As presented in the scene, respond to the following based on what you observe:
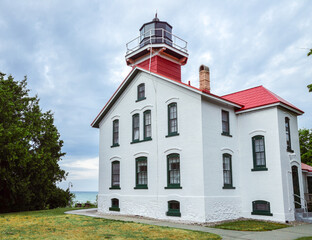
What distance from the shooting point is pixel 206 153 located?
1596 cm

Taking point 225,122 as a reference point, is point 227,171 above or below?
below

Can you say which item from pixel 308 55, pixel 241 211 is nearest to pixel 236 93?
pixel 241 211

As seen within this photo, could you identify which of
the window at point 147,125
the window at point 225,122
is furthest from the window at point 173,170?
the window at point 225,122

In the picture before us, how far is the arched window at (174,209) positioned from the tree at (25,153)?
983cm

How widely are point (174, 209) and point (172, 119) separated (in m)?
4.87

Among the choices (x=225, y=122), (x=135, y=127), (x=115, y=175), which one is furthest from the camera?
(x=115, y=175)

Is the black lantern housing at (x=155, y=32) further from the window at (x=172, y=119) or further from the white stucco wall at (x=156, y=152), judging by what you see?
the window at (x=172, y=119)

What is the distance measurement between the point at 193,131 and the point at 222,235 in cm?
599

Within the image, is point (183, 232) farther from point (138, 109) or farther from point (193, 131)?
point (138, 109)

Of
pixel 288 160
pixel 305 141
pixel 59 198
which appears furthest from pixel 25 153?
pixel 305 141

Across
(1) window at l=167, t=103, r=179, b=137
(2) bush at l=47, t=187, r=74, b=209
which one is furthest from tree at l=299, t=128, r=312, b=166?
(2) bush at l=47, t=187, r=74, b=209

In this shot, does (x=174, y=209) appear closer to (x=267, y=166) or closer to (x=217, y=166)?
(x=217, y=166)

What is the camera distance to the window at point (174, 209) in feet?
53.2

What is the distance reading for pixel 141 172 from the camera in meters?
18.8
